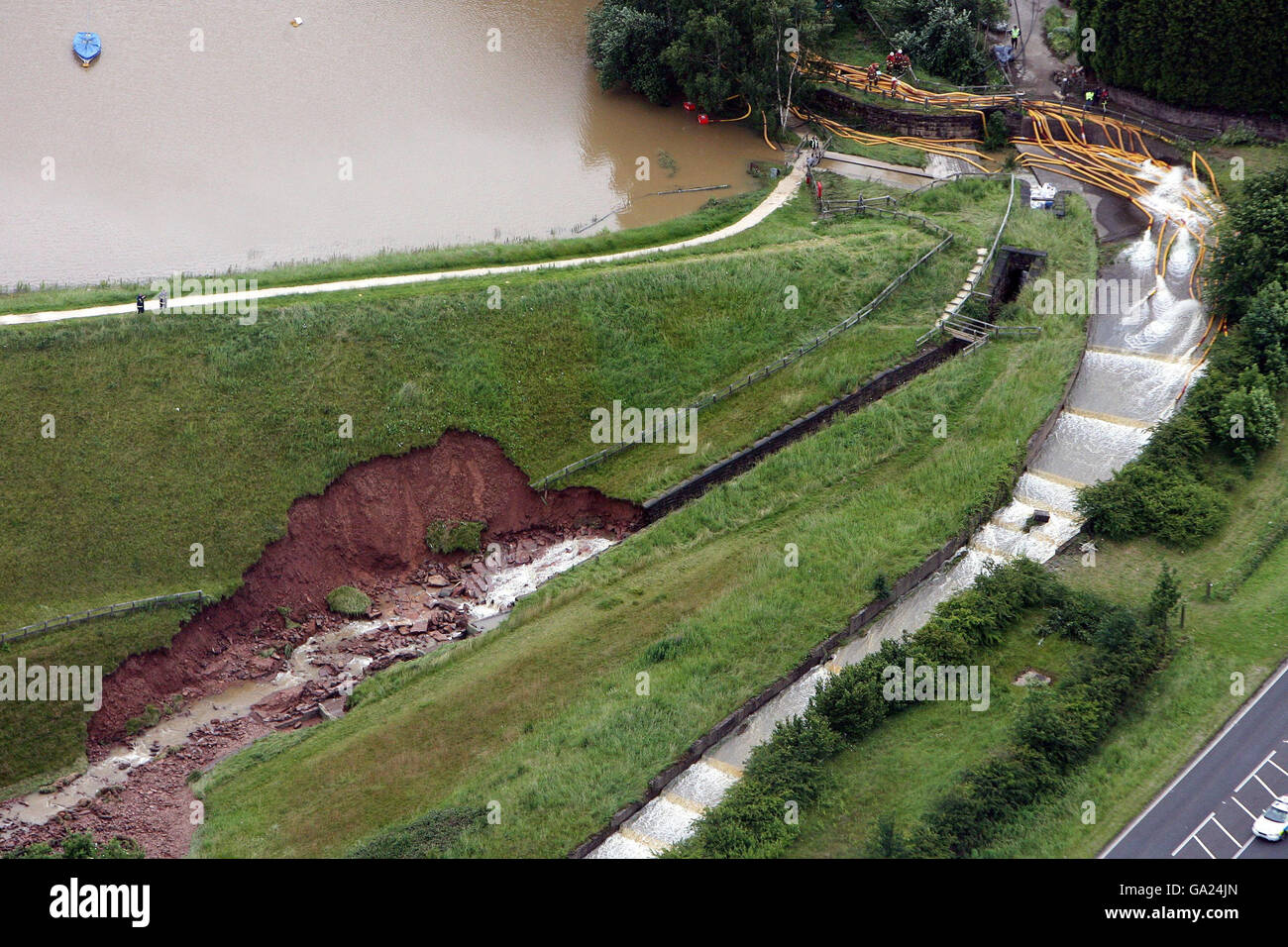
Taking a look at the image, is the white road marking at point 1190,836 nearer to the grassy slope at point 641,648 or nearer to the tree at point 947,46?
the grassy slope at point 641,648

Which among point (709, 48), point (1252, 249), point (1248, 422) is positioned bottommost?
point (1248, 422)

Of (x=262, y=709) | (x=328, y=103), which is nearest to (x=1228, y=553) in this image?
(x=262, y=709)

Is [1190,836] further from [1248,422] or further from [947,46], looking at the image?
[947,46]

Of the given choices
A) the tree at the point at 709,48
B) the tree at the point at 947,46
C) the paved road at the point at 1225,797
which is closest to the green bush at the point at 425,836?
the paved road at the point at 1225,797

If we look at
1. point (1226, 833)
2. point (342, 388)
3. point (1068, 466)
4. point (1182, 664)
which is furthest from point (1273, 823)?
point (342, 388)

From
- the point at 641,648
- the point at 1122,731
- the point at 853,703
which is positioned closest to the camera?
the point at 1122,731

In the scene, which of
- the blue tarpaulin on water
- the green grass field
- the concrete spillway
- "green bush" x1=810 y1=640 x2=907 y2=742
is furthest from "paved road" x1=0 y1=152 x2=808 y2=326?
the green grass field

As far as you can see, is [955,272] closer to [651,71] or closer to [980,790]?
[651,71]

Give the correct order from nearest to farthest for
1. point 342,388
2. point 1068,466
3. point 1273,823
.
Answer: point 1273,823
point 1068,466
point 342,388
